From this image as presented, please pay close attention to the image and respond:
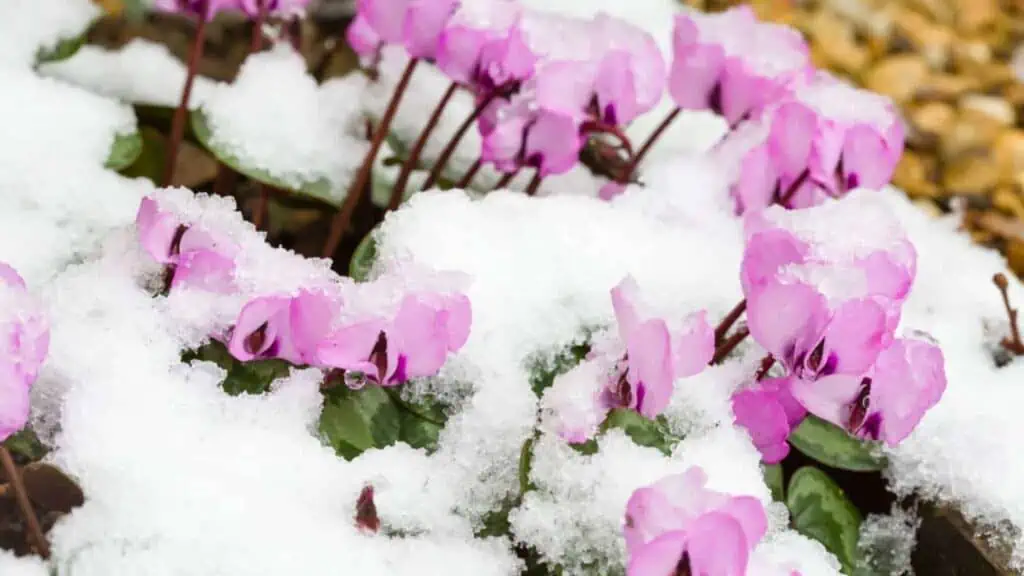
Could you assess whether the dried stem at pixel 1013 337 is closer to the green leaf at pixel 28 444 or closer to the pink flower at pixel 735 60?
the pink flower at pixel 735 60

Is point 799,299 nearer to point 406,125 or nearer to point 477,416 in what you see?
point 477,416

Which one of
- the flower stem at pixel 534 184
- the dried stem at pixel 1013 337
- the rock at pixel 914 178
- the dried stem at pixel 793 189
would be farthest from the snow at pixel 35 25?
the rock at pixel 914 178

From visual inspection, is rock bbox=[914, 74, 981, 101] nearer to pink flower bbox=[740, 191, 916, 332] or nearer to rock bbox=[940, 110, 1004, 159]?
rock bbox=[940, 110, 1004, 159]

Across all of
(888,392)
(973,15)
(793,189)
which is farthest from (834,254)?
(973,15)

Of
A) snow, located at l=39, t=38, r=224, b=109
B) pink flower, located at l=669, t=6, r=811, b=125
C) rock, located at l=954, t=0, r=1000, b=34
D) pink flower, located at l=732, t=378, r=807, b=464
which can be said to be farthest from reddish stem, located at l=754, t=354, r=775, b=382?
rock, located at l=954, t=0, r=1000, b=34

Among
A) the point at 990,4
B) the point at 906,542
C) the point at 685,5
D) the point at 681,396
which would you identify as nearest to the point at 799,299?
the point at 681,396

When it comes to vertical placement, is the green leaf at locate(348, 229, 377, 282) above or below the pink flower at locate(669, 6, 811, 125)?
below
